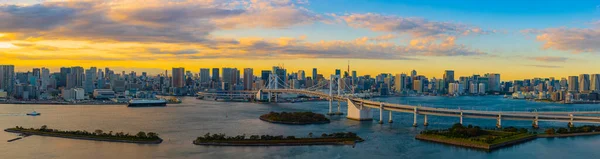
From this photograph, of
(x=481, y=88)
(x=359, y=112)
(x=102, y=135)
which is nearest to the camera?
(x=102, y=135)

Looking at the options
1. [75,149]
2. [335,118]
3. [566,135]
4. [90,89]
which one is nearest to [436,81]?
[90,89]

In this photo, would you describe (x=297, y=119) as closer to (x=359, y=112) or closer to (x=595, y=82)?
(x=359, y=112)

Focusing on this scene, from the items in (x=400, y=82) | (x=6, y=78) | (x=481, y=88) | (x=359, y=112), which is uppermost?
(x=6, y=78)

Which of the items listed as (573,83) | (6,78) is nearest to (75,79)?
(6,78)

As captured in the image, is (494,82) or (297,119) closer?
(297,119)

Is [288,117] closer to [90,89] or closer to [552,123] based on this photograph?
[552,123]
